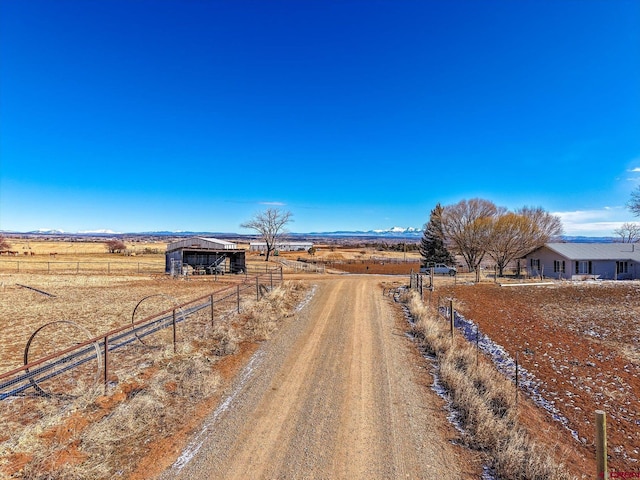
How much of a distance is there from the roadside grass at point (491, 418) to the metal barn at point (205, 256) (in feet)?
109

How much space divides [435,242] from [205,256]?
3338cm

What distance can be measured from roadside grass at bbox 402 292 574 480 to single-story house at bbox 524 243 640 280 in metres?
35.8

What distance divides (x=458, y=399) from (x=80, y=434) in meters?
7.18

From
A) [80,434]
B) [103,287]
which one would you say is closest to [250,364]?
[80,434]

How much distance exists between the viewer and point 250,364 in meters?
10.3

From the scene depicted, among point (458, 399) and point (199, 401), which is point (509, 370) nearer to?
point (458, 399)

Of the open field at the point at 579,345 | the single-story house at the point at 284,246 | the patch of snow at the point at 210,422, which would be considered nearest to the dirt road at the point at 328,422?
the patch of snow at the point at 210,422

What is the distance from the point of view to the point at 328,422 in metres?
6.85

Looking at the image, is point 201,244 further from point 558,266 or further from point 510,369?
point 558,266

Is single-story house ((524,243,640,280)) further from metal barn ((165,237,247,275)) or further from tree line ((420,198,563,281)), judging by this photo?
metal barn ((165,237,247,275))

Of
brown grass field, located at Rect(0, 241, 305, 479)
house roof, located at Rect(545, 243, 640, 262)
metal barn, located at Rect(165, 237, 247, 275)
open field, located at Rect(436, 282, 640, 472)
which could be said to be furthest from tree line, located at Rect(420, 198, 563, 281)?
brown grass field, located at Rect(0, 241, 305, 479)

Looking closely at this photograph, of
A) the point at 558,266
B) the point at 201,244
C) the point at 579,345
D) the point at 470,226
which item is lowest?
the point at 579,345

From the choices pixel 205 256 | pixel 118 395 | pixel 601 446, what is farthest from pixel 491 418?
pixel 205 256

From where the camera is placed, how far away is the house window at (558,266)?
4075cm
